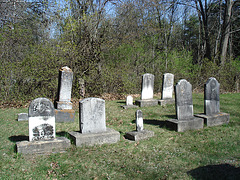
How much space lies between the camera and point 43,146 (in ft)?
16.9

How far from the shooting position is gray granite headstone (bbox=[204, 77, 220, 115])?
8.00 m

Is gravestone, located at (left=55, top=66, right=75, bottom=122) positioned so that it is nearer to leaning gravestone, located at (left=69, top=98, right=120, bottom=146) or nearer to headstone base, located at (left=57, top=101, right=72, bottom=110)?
headstone base, located at (left=57, top=101, right=72, bottom=110)

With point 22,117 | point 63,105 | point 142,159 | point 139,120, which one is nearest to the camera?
point 142,159

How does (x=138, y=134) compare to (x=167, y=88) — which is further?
(x=167, y=88)

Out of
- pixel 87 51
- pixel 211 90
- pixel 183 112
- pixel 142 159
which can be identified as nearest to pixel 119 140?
pixel 142 159

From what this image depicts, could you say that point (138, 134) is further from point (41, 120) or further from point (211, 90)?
point (211, 90)

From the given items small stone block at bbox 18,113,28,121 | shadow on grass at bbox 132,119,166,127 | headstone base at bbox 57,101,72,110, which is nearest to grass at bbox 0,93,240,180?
shadow on grass at bbox 132,119,166,127

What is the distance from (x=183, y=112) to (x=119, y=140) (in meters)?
2.56

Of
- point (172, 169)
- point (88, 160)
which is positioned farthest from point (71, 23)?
point (172, 169)

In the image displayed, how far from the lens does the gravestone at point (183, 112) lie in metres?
→ 7.25

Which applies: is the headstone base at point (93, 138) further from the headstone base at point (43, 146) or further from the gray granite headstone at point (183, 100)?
the gray granite headstone at point (183, 100)

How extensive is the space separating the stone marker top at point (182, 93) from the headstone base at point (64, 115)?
4.18m

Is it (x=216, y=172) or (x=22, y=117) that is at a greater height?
(x=22, y=117)

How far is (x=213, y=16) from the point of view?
2872cm
